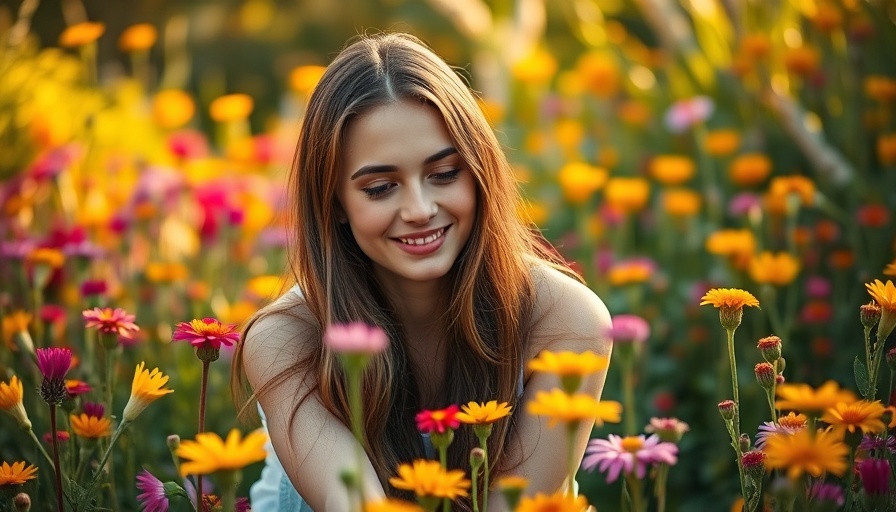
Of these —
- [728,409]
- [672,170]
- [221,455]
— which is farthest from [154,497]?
[672,170]

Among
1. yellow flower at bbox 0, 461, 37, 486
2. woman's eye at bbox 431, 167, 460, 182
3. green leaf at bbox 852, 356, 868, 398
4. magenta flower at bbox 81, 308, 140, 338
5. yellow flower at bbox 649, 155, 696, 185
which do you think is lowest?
yellow flower at bbox 649, 155, 696, 185

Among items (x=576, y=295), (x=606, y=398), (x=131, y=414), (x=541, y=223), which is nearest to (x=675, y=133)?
(x=541, y=223)

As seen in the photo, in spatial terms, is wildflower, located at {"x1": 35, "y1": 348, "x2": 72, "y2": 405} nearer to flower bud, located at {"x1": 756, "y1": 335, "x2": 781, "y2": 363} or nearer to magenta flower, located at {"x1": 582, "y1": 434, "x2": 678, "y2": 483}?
magenta flower, located at {"x1": 582, "y1": 434, "x2": 678, "y2": 483}

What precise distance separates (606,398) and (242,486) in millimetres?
954

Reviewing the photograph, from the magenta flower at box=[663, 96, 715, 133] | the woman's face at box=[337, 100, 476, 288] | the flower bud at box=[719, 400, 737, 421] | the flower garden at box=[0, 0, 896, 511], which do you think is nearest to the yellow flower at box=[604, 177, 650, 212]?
the flower garden at box=[0, 0, 896, 511]

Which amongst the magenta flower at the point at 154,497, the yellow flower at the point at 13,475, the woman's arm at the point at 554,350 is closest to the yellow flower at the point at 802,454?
the woman's arm at the point at 554,350

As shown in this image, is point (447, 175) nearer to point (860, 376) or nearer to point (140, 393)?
point (140, 393)

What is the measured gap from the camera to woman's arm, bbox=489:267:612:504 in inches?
61.8

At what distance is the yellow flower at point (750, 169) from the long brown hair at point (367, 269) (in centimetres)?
145

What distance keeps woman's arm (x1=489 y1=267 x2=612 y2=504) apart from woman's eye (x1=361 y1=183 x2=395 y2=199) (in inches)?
13.6

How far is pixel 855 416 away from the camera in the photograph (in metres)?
1.15

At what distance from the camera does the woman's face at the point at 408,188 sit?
158 centimetres

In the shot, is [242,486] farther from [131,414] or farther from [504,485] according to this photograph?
[504,485]

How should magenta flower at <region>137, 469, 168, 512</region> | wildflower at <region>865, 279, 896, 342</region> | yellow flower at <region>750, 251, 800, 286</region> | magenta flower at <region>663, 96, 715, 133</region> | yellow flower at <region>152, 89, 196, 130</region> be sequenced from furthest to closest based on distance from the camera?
1. yellow flower at <region>152, 89, 196, 130</region>
2. magenta flower at <region>663, 96, 715, 133</region>
3. yellow flower at <region>750, 251, 800, 286</region>
4. magenta flower at <region>137, 469, 168, 512</region>
5. wildflower at <region>865, 279, 896, 342</region>
